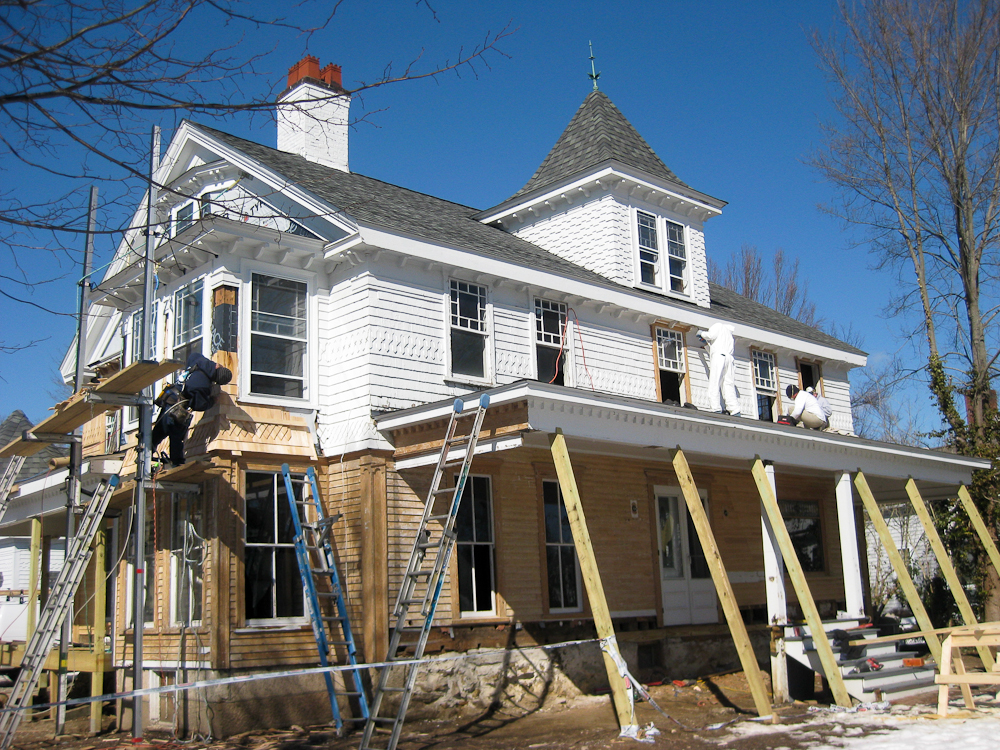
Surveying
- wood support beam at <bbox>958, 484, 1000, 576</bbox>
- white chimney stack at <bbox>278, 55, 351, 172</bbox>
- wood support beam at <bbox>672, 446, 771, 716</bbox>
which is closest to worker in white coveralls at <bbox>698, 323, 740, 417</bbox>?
wood support beam at <bbox>672, 446, 771, 716</bbox>

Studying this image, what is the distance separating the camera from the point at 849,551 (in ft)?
47.5

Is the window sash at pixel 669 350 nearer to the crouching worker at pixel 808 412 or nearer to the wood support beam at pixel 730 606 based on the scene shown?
the crouching worker at pixel 808 412

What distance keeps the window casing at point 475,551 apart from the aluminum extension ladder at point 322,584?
173cm

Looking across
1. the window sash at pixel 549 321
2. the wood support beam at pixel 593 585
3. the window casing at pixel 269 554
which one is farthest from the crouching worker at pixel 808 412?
the window casing at pixel 269 554

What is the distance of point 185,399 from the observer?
11.5 m

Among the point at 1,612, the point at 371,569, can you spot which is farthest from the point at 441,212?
the point at 1,612

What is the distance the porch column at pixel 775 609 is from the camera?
12516 mm

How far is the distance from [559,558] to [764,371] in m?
7.85

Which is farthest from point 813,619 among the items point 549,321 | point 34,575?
point 34,575

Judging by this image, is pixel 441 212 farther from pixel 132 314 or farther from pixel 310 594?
pixel 310 594

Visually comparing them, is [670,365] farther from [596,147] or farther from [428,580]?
[428,580]

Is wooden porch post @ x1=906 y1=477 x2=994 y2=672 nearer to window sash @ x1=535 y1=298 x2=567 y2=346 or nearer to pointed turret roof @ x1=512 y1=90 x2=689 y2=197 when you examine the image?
window sash @ x1=535 y1=298 x2=567 y2=346

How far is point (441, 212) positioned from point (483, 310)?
395 centimetres

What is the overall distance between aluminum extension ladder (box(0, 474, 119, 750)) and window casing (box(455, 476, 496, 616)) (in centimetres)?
475
